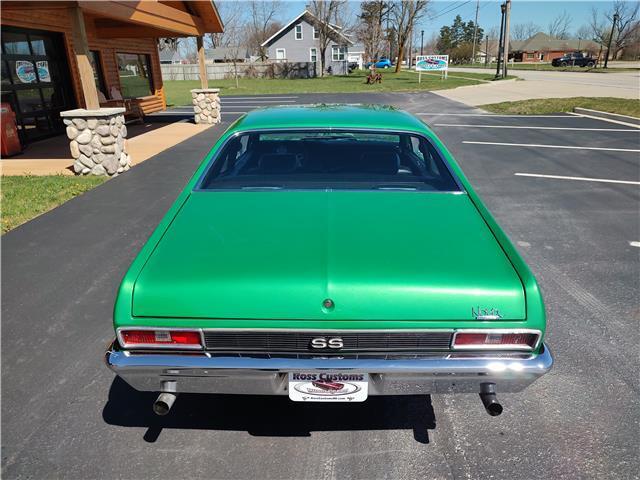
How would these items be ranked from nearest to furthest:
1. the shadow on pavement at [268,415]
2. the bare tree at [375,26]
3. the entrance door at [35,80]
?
the shadow on pavement at [268,415] < the entrance door at [35,80] < the bare tree at [375,26]

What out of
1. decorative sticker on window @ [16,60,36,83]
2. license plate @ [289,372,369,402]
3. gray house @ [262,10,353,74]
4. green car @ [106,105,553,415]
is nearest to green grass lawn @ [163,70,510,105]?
decorative sticker on window @ [16,60,36,83]

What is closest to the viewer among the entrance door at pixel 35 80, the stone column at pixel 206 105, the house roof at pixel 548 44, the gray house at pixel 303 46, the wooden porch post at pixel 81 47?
the wooden porch post at pixel 81 47

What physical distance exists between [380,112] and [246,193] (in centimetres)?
147

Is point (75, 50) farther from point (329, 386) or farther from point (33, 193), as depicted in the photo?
point (329, 386)

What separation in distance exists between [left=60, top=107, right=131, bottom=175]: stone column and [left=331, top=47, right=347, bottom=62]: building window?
175ft

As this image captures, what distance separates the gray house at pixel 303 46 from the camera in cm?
5603

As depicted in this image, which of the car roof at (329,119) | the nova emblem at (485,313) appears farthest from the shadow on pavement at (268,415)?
the car roof at (329,119)

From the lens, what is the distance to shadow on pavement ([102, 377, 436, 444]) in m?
2.52

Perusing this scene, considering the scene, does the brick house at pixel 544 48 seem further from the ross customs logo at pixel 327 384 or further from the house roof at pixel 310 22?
the ross customs logo at pixel 327 384

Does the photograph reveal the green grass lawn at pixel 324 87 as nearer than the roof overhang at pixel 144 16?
No

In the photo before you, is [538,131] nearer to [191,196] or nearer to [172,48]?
[191,196]

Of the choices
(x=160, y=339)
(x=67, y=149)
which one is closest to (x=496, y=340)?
(x=160, y=339)

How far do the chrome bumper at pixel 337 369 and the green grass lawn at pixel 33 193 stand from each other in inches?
189

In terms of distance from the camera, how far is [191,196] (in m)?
2.87
